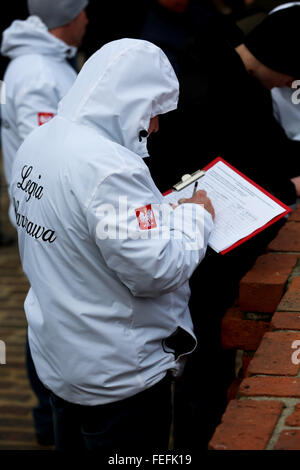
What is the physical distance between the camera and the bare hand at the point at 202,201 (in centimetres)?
207

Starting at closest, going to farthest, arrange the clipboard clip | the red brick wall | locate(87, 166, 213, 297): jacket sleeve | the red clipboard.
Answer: the red brick wall → locate(87, 166, 213, 297): jacket sleeve → the red clipboard → the clipboard clip

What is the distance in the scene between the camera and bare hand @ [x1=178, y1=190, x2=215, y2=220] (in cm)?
207

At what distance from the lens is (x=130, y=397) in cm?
209

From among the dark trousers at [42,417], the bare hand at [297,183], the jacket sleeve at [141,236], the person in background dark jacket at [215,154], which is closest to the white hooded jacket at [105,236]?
the jacket sleeve at [141,236]

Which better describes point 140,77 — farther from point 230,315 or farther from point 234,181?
point 230,315

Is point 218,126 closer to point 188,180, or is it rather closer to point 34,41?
point 188,180

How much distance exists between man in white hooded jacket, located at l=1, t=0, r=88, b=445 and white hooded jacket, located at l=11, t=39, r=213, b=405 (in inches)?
54.3

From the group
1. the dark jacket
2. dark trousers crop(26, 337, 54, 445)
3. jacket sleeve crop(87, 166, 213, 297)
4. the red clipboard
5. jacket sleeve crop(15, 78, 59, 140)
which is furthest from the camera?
dark trousers crop(26, 337, 54, 445)

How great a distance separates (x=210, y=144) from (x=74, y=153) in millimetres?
705

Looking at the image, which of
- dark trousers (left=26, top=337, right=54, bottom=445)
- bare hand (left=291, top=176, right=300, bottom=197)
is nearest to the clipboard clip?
bare hand (left=291, top=176, right=300, bottom=197)

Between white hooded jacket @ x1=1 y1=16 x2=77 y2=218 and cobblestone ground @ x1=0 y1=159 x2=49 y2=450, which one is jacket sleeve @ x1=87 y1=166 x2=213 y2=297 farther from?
cobblestone ground @ x1=0 y1=159 x2=49 y2=450

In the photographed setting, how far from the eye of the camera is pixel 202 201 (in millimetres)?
2070

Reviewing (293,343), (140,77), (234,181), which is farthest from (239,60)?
(293,343)

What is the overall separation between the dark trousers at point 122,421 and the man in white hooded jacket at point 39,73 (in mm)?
1184
